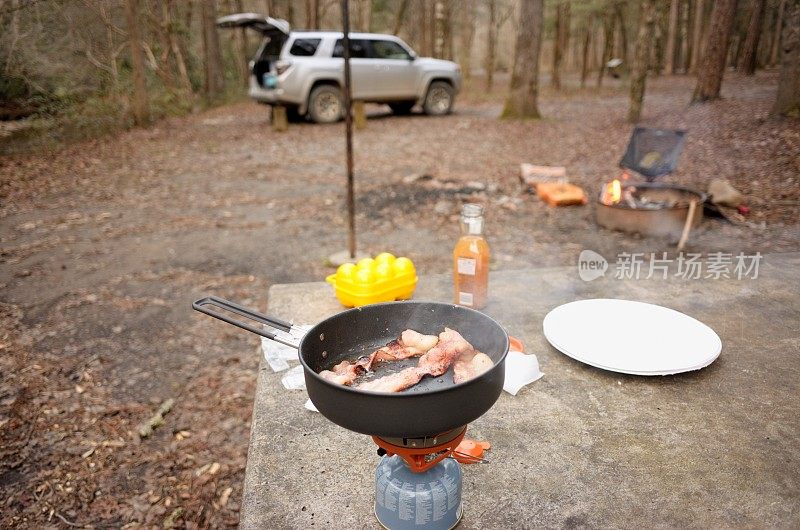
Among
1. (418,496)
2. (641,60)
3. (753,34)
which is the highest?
(753,34)

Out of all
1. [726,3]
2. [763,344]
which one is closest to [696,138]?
[726,3]

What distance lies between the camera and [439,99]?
45.6 ft

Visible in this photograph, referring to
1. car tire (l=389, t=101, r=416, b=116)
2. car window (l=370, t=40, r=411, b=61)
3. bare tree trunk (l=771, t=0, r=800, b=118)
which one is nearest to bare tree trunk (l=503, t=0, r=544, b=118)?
car window (l=370, t=40, r=411, b=61)

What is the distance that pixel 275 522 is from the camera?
149 cm

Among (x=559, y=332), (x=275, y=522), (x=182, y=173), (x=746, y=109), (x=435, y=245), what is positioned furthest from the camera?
(x=746, y=109)

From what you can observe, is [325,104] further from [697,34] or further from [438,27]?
[697,34]

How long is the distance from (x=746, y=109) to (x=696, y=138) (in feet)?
5.13

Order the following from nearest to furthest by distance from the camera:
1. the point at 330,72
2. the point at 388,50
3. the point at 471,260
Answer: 1. the point at 471,260
2. the point at 330,72
3. the point at 388,50

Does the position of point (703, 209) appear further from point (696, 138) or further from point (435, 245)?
point (696, 138)

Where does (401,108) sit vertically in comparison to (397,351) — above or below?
above

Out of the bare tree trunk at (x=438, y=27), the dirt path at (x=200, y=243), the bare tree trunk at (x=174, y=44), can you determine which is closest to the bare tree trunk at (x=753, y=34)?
the dirt path at (x=200, y=243)

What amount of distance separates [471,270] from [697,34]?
24601mm

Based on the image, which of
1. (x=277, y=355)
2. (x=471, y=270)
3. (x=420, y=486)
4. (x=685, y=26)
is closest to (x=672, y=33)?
(x=685, y=26)

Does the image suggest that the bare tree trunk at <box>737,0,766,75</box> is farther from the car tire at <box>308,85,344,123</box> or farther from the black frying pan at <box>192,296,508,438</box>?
the black frying pan at <box>192,296,508,438</box>
